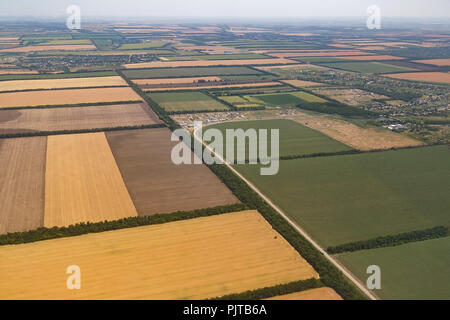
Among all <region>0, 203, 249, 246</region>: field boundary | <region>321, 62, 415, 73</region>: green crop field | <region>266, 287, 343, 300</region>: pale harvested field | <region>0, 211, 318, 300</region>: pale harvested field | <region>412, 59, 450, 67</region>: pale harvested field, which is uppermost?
<region>412, 59, 450, 67</region>: pale harvested field

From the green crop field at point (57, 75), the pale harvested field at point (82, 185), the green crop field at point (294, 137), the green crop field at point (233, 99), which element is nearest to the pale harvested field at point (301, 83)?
the green crop field at point (233, 99)

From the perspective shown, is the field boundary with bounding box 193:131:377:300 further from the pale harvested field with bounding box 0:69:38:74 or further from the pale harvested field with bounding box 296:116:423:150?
the pale harvested field with bounding box 0:69:38:74

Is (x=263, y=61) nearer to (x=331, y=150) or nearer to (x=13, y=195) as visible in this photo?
(x=331, y=150)

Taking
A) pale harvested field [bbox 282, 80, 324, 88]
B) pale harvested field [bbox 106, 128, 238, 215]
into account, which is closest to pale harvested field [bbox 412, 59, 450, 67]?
pale harvested field [bbox 282, 80, 324, 88]

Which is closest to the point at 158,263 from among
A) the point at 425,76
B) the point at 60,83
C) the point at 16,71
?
the point at 60,83

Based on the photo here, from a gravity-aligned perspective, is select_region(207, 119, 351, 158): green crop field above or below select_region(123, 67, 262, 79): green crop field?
below

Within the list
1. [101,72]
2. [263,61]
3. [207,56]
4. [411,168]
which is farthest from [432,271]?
[207,56]

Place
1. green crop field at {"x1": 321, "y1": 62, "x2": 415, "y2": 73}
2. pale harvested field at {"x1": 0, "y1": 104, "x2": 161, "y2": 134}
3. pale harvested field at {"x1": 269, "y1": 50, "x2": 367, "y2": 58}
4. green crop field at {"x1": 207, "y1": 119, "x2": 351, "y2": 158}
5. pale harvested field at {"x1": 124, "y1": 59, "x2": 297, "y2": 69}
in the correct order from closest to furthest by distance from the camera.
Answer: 1. green crop field at {"x1": 207, "y1": 119, "x2": 351, "y2": 158}
2. pale harvested field at {"x1": 0, "y1": 104, "x2": 161, "y2": 134}
3. green crop field at {"x1": 321, "y1": 62, "x2": 415, "y2": 73}
4. pale harvested field at {"x1": 124, "y1": 59, "x2": 297, "y2": 69}
5. pale harvested field at {"x1": 269, "y1": 50, "x2": 367, "y2": 58}
